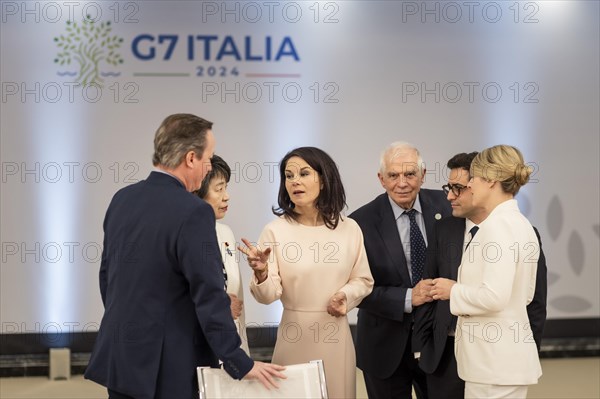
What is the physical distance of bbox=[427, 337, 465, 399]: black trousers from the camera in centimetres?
351

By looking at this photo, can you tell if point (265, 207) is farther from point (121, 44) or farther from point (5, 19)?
point (5, 19)

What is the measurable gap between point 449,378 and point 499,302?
59cm

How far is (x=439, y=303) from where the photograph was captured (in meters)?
3.55

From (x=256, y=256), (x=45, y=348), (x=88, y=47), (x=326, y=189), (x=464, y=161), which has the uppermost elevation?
(x=88, y=47)

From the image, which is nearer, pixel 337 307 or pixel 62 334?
pixel 337 307

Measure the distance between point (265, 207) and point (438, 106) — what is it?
5.01 ft

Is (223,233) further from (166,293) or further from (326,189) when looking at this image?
(166,293)

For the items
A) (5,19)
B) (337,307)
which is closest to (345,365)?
(337,307)

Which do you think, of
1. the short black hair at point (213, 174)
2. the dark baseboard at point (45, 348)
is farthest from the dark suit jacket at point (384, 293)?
the dark baseboard at point (45, 348)

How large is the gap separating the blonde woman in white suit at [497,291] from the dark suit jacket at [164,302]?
919 mm

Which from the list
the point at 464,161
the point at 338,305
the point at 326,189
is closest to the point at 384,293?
the point at 338,305

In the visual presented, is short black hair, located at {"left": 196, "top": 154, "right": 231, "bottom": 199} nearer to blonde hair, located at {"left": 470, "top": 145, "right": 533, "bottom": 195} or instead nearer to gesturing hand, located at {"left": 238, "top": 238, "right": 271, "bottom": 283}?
gesturing hand, located at {"left": 238, "top": 238, "right": 271, "bottom": 283}

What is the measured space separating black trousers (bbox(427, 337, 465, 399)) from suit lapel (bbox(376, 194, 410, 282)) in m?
0.40

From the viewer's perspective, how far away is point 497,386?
313 centimetres
